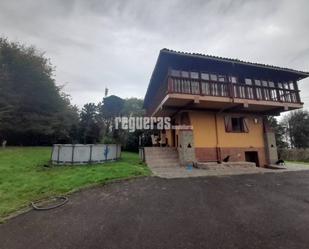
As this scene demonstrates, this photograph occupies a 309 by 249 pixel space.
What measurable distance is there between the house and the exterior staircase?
25.9 inches

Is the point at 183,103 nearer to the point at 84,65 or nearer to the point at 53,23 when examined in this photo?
the point at 53,23

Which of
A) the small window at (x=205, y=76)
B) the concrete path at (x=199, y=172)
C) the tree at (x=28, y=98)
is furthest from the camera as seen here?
the tree at (x=28, y=98)

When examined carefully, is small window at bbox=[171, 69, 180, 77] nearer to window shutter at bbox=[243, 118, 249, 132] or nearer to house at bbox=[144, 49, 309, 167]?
house at bbox=[144, 49, 309, 167]

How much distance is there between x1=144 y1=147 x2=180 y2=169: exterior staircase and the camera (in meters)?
11.6

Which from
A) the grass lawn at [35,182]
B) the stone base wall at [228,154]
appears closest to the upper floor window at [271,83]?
the stone base wall at [228,154]

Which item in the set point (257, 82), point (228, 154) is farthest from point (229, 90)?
point (228, 154)

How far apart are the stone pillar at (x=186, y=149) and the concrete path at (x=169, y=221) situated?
4.88 m

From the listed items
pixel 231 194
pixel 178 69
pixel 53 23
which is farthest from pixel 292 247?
pixel 53 23

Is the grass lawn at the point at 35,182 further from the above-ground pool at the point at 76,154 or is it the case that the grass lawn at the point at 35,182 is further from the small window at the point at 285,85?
the small window at the point at 285,85

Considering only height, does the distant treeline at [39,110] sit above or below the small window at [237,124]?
above

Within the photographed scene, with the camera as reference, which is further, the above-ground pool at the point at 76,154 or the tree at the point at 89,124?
the tree at the point at 89,124

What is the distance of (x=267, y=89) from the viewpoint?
1259 cm

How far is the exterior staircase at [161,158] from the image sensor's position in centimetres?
1157

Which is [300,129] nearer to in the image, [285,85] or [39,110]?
[285,85]
